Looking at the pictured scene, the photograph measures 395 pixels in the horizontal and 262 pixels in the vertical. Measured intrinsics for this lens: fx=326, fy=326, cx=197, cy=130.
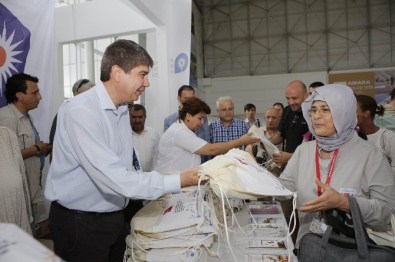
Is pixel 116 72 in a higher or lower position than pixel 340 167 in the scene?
higher

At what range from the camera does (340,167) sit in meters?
1.54

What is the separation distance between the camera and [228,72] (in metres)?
13.6

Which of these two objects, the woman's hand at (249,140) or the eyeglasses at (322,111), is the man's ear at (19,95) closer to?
the woman's hand at (249,140)

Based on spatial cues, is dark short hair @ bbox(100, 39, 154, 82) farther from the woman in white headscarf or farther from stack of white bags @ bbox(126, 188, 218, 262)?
the woman in white headscarf

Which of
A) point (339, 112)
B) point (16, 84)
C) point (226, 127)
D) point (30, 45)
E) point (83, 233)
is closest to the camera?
point (83, 233)

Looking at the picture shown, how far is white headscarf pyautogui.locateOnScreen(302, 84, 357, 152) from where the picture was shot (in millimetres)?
1539

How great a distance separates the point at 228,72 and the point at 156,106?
962cm

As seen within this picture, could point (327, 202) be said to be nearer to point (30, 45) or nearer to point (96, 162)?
point (96, 162)

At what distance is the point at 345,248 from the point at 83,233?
1.06m

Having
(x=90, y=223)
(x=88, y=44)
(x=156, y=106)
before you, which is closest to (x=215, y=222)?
(x=90, y=223)

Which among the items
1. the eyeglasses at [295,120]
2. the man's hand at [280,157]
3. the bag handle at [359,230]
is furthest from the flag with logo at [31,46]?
the bag handle at [359,230]

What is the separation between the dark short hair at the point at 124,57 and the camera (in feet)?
4.53

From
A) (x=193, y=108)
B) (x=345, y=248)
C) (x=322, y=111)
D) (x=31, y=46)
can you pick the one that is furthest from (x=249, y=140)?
(x=31, y=46)

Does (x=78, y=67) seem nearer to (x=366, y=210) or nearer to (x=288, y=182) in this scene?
(x=288, y=182)
